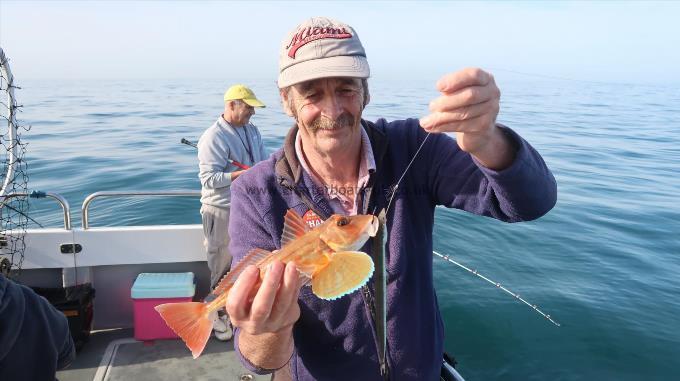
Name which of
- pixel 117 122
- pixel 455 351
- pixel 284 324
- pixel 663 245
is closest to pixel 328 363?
pixel 284 324

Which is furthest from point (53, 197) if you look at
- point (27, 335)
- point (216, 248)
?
point (27, 335)

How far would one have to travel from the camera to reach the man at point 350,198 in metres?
2.69

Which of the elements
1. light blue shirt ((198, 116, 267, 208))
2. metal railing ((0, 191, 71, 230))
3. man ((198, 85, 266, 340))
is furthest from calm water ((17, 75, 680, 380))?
metal railing ((0, 191, 71, 230))

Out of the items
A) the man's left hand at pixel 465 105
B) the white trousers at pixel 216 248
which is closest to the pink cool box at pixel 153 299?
the white trousers at pixel 216 248

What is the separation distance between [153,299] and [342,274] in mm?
4214

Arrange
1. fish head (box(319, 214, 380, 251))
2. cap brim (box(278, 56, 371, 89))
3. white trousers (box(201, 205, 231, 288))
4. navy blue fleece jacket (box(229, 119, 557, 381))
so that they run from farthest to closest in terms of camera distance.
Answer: white trousers (box(201, 205, 231, 288))
navy blue fleece jacket (box(229, 119, 557, 381))
cap brim (box(278, 56, 371, 89))
fish head (box(319, 214, 380, 251))

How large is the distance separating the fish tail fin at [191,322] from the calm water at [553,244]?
4.45 meters

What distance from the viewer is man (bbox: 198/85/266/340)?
5.92m

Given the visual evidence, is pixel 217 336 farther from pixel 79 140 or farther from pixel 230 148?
pixel 79 140

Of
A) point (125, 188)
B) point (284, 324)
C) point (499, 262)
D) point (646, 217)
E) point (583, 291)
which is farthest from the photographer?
point (125, 188)

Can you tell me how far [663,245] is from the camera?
9.27 meters

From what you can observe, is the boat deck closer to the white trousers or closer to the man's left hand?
the white trousers

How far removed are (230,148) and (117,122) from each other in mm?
20449

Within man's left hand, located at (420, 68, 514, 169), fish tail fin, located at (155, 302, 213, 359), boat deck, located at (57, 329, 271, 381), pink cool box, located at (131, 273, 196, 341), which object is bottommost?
boat deck, located at (57, 329, 271, 381)
